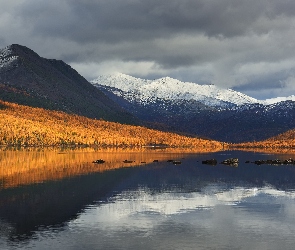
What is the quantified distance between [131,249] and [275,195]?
64.0 metres

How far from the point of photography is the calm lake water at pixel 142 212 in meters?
61.8

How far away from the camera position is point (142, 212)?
275ft

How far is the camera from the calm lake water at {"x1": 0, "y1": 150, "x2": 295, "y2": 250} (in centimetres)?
6175

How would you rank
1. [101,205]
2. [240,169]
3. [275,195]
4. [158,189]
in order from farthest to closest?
[240,169] < [158,189] < [275,195] < [101,205]

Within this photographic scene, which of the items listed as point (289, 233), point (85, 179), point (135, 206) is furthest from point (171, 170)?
point (289, 233)

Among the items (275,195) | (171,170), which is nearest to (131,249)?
(275,195)

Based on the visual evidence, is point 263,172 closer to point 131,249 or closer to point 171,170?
point 171,170

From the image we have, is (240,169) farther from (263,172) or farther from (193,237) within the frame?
(193,237)

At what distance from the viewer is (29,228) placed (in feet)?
223

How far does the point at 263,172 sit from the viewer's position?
178 meters

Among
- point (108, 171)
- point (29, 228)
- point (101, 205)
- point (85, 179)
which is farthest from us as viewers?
point (108, 171)

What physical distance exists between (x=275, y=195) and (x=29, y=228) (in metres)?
64.5

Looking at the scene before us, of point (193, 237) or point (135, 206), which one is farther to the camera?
point (135, 206)

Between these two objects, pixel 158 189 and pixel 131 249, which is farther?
pixel 158 189
